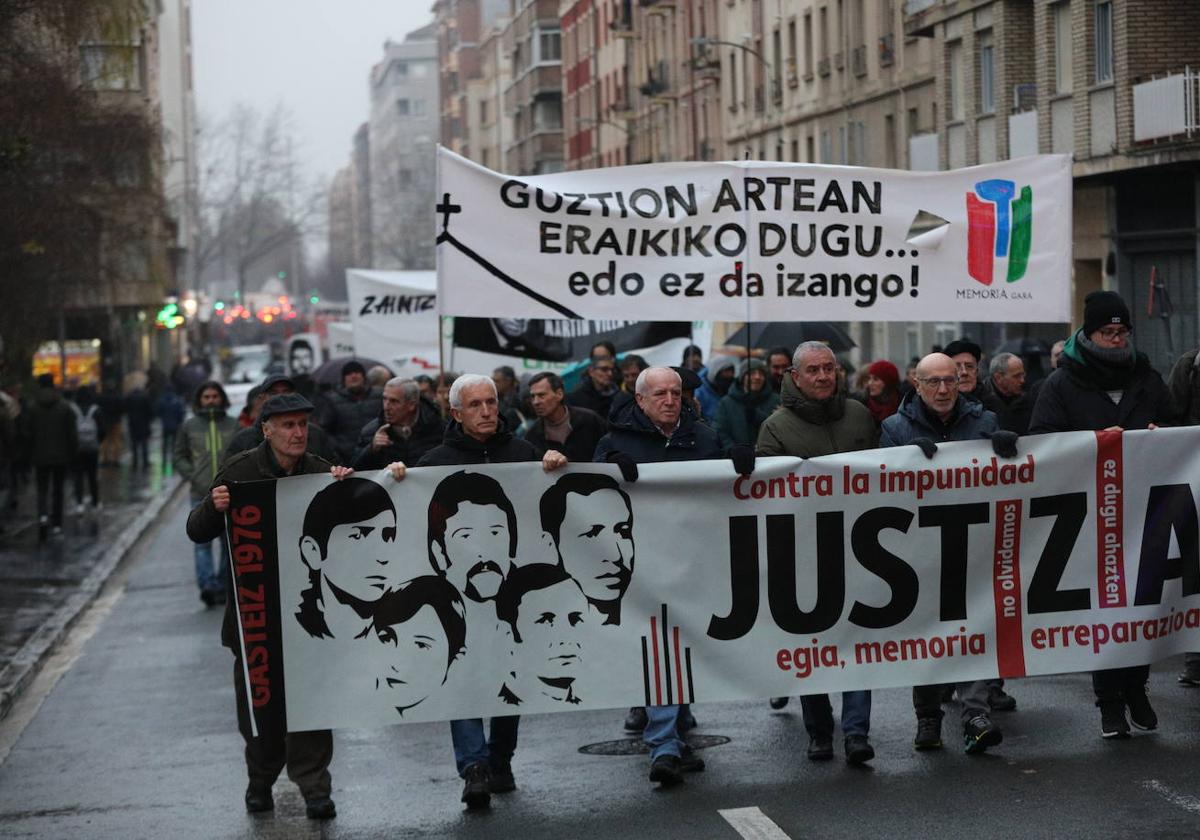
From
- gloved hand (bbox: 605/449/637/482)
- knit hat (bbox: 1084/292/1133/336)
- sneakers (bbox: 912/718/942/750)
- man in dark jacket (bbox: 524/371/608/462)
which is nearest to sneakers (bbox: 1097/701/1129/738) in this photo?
sneakers (bbox: 912/718/942/750)

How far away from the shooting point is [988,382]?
42.3 ft

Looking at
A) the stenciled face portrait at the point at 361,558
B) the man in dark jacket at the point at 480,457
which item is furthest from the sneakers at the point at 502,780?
the stenciled face portrait at the point at 361,558

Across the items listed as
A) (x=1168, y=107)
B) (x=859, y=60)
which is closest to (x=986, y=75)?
(x=1168, y=107)

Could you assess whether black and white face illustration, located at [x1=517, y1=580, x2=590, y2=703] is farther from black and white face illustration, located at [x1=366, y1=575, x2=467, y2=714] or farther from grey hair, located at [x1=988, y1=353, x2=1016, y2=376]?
grey hair, located at [x1=988, y1=353, x2=1016, y2=376]

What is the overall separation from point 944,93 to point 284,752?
107 feet

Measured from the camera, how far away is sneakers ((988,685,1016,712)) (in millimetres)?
10391

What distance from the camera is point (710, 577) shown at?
909 centimetres

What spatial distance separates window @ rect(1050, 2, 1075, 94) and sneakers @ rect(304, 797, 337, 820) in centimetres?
2699

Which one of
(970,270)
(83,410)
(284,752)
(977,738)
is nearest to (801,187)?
(970,270)

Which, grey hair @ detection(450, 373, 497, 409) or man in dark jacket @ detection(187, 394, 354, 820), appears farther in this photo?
grey hair @ detection(450, 373, 497, 409)

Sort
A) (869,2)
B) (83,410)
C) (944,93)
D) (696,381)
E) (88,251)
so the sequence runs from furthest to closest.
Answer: (869,2) < (944,93) < (83,410) < (88,251) < (696,381)

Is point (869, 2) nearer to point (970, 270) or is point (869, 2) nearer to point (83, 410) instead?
point (83, 410)

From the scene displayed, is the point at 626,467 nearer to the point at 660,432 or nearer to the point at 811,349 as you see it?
the point at 660,432

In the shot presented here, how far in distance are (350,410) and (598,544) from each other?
8.93 meters
